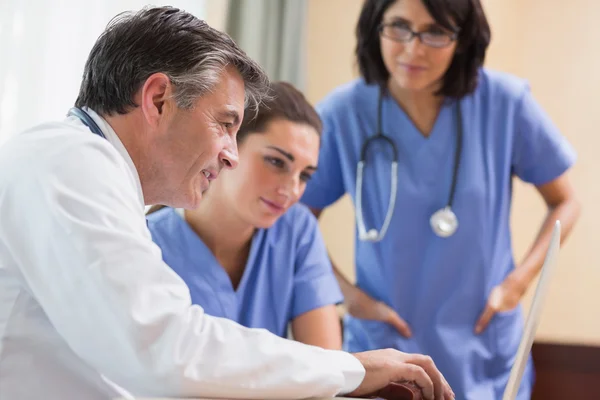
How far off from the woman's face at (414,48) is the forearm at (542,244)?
45 cm

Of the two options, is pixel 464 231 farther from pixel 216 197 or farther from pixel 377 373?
pixel 377 373

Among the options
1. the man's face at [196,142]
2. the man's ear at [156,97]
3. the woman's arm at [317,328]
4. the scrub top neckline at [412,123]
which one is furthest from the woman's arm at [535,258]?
the man's ear at [156,97]

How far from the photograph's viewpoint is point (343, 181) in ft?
7.26

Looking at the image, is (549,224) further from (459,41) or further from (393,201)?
(459,41)

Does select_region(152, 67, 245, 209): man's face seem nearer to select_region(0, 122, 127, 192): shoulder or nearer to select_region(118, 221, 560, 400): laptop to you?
select_region(0, 122, 127, 192): shoulder

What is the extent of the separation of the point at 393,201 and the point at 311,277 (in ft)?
1.21

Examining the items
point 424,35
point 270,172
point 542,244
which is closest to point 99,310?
point 270,172

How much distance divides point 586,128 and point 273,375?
2370 millimetres

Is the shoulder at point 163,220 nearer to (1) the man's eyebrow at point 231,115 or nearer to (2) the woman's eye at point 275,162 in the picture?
(2) the woman's eye at point 275,162

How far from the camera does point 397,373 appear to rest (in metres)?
1.04

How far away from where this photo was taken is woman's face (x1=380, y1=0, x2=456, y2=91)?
200cm

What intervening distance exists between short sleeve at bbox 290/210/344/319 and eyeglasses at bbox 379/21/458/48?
503 millimetres

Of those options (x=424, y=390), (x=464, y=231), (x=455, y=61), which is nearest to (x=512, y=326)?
(x=464, y=231)

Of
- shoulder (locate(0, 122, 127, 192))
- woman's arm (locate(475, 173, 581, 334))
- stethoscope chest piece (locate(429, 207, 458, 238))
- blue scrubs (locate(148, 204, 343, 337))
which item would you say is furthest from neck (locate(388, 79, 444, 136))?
shoulder (locate(0, 122, 127, 192))
